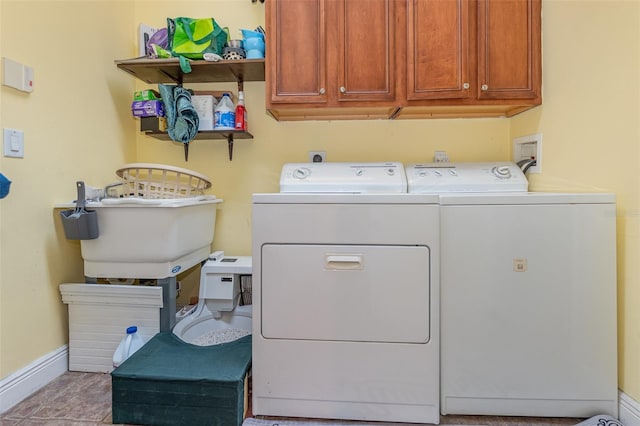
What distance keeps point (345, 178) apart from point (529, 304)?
979mm

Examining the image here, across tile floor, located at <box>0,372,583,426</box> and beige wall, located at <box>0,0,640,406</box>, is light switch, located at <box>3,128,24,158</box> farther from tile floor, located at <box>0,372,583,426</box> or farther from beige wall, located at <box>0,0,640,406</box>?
tile floor, located at <box>0,372,583,426</box>

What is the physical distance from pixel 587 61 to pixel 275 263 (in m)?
1.54

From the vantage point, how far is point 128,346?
4.80ft

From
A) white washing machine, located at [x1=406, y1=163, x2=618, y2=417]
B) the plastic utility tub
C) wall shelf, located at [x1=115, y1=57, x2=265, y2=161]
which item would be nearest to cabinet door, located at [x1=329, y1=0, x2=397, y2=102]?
wall shelf, located at [x1=115, y1=57, x2=265, y2=161]

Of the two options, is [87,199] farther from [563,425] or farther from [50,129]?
[563,425]

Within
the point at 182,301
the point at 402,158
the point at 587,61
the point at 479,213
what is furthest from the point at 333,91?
the point at 182,301

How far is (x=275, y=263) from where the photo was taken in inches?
49.9

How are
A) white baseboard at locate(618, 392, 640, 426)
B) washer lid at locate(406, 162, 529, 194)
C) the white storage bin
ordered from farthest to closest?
washer lid at locate(406, 162, 529, 194) → the white storage bin → white baseboard at locate(618, 392, 640, 426)

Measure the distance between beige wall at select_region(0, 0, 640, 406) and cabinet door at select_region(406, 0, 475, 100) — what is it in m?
0.41

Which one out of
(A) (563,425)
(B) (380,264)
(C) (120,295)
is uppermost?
(B) (380,264)

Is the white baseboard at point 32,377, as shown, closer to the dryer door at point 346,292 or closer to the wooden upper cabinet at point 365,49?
the dryer door at point 346,292

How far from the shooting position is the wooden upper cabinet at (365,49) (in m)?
1.58

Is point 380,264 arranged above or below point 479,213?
below

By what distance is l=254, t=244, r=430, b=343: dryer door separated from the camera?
1248 mm
